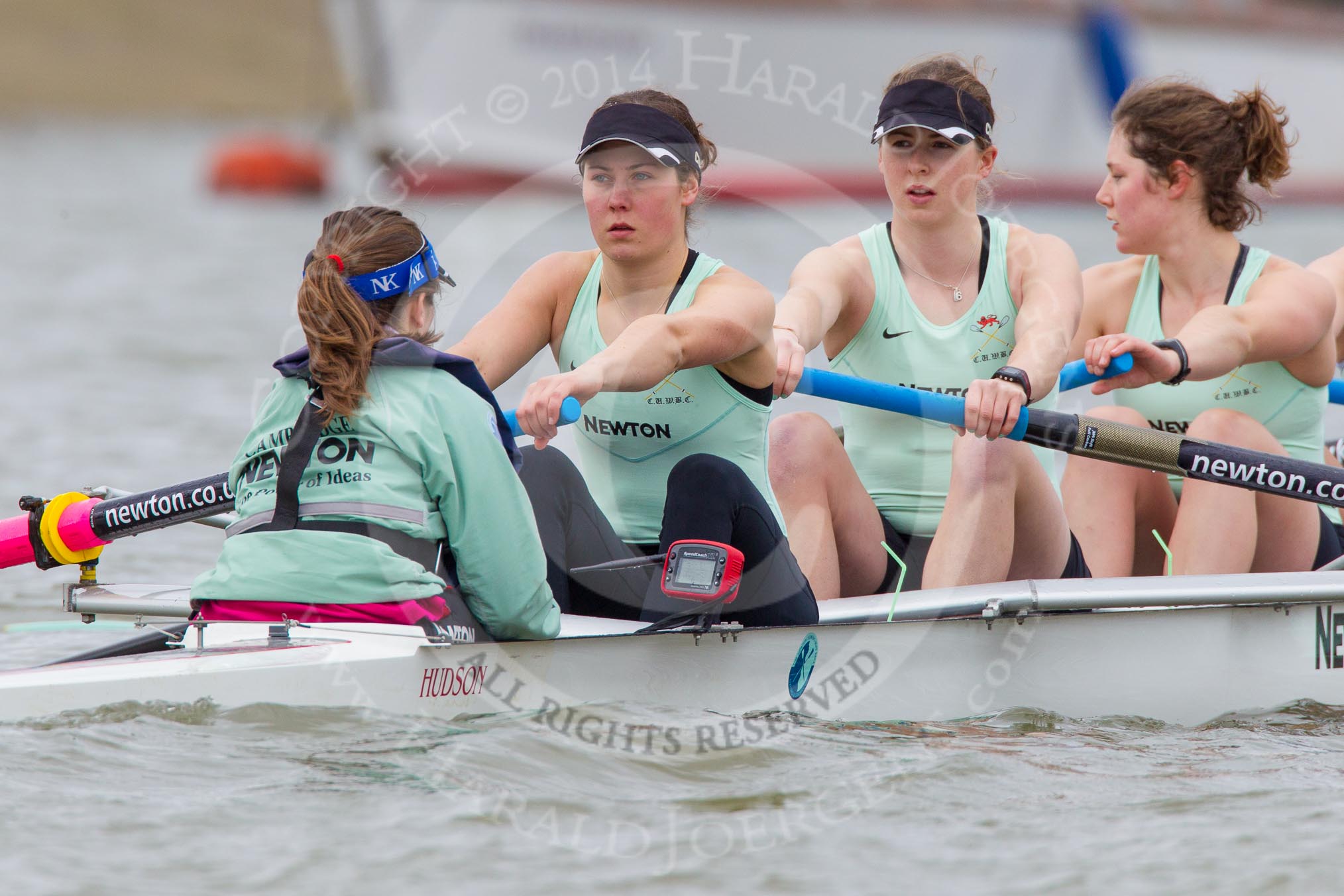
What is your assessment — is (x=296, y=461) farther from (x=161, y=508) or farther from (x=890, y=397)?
(x=890, y=397)

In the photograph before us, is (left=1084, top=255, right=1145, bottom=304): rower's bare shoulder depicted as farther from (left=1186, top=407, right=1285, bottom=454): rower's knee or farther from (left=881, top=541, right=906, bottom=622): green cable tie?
(left=881, top=541, right=906, bottom=622): green cable tie

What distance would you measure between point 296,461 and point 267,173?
2785cm

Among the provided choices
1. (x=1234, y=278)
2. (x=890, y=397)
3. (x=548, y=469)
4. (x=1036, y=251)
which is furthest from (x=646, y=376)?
(x=1234, y=278)

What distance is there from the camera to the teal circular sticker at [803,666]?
11.3 ft

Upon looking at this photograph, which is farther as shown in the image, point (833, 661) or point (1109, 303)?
point (1109, 303)

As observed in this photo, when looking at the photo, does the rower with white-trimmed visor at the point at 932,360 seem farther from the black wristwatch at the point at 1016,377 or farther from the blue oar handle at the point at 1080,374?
the blue oar handle at the point at 1080,374

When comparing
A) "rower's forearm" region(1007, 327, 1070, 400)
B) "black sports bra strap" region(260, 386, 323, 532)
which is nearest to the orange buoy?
"rower's forearm" region(1007, 327, 1070, 400)

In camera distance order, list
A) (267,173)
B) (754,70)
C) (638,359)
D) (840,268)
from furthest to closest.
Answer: (267,173) < (754,70) < (840,268) < (638,359)

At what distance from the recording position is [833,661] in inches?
137

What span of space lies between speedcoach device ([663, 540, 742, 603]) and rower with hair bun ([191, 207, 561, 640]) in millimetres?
362

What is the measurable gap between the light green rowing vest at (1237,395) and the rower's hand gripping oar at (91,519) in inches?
Answer: 73.2

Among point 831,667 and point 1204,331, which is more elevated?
point 1204,331

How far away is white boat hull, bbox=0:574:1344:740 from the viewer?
9.76 ft

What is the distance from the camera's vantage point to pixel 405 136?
20078mm
